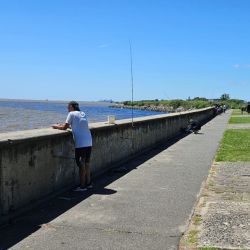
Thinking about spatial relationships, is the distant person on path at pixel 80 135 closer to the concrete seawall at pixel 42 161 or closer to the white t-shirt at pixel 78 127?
the white t-shirt at pixel 78 127

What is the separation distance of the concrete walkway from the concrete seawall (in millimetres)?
279

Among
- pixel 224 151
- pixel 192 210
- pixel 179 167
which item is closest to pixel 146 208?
pixel 192 210

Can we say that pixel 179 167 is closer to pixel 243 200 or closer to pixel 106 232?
pixel 243 200

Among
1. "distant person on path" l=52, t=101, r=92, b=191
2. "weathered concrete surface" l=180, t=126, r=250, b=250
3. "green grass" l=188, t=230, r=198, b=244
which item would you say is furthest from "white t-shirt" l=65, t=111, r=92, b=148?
"green grass" l=188, t=230, r=198, b=244

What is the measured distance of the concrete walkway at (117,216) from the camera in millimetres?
6059

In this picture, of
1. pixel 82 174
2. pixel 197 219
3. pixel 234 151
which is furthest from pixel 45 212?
pixel 234 151

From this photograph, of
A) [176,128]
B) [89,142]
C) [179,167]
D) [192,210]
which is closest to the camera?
[192,210]

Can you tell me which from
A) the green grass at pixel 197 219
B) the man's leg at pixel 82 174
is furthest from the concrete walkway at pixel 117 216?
the man's leg at pixel 82 174

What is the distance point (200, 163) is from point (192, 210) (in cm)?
601

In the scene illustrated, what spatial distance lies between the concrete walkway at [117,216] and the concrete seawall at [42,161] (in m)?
0.28

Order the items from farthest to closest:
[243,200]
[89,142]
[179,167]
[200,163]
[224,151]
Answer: [224,151], [200,163], [179,167], [89,142], [243,200]

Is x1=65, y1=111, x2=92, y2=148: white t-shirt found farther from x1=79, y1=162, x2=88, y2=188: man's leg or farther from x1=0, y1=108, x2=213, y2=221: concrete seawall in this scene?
x1=79, y1=162, x2=88, y2=188: man's leg

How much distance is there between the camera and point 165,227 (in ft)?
22.2

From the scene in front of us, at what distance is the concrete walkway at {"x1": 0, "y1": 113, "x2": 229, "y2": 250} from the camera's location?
19.9 ft
